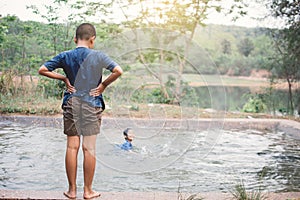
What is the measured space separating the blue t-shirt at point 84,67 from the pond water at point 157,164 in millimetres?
633

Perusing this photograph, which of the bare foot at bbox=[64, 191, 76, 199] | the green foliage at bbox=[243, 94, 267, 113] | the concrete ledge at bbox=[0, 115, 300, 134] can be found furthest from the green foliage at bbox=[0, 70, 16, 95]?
the bare foot at bbox=[64, 191, 76, 199]

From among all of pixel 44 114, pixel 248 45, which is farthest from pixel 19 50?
Result: pixel 248 45

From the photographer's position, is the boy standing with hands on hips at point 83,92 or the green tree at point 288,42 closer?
the boy standing with hands on hips at point 83,92

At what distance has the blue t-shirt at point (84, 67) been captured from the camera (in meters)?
2.96

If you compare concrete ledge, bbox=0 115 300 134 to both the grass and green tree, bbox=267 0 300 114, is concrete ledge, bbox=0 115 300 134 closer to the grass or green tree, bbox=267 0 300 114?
the grass

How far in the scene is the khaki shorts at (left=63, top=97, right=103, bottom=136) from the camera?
302 centimetres

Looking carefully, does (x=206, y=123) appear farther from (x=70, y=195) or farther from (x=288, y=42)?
(x=70, y=195)

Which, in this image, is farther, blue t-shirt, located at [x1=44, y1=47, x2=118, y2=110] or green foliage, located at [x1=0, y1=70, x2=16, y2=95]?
green foliage, located at [x1=0, y1=70, x2=16, y2=95]

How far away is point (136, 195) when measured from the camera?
3.01 metres

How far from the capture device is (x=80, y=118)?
3.03 m

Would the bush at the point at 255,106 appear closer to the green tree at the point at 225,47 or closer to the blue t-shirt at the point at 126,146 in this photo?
the green tree at the point at 225,47

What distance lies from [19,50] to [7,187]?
7.09 metres

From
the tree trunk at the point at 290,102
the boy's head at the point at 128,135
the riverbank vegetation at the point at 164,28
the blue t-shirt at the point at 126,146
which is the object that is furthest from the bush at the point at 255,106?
the blue t-shirt at the point at 126,146

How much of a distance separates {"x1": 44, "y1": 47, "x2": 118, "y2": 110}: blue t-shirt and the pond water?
0.63 metres
